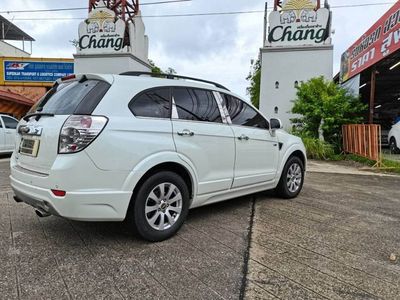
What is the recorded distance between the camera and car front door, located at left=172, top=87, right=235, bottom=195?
12.3 ft

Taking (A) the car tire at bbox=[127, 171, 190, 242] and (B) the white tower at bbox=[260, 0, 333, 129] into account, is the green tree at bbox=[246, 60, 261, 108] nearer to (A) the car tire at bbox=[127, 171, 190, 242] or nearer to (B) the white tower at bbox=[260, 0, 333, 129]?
(B) the white tower at bbox=[260, 0, 333, 129]

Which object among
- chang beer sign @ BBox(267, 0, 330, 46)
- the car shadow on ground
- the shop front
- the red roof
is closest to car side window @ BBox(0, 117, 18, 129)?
the red roof

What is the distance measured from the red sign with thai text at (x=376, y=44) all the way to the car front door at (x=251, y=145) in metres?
6.76

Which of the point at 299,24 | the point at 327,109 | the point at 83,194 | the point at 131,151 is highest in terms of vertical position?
the point at 299,24

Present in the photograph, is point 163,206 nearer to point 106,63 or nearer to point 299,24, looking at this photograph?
point 299,24

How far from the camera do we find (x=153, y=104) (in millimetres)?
3590

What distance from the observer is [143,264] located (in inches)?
118

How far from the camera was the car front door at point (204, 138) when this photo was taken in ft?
12.3

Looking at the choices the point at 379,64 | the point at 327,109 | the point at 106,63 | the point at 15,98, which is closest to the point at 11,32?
the point at 15,98

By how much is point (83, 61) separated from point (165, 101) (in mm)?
15048

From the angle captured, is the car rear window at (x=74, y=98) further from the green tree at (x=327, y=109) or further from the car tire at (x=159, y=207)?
the green tree at (x=327, y=109)

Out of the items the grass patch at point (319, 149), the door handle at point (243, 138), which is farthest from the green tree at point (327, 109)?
the door handle at point (243, 138)

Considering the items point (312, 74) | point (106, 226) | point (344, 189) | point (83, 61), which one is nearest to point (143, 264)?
point (106, 226)

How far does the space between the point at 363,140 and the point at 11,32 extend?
35184 mm
